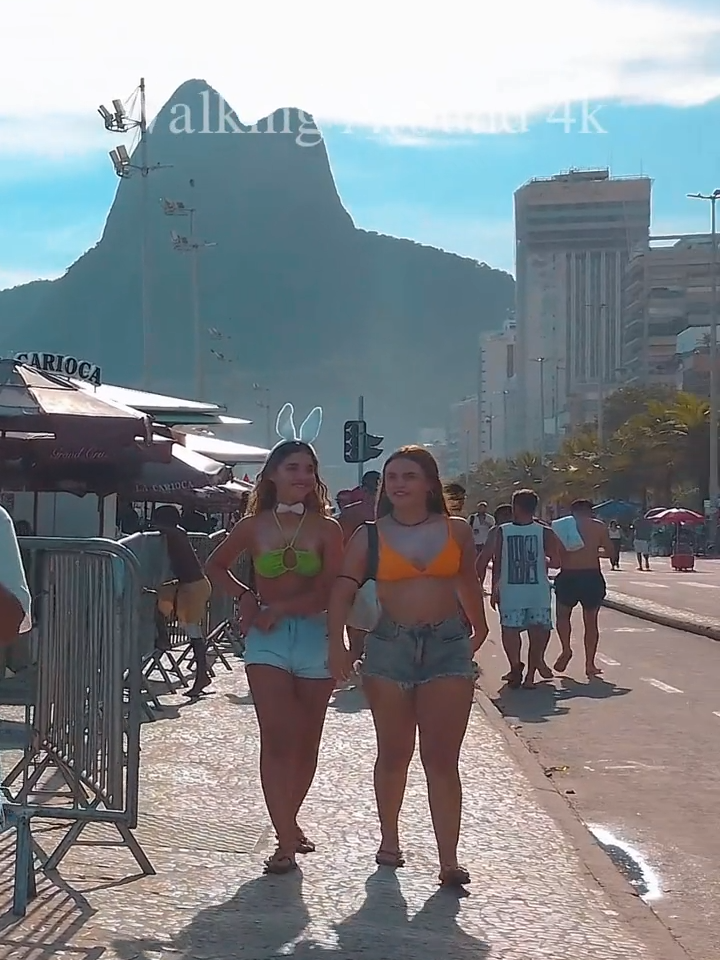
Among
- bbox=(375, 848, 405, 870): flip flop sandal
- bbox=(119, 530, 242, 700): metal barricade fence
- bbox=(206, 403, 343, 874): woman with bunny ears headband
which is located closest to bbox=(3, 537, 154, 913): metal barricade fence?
bbox=(206, 403, 343, 874): woman with bunny ears headband

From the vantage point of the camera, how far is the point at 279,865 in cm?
596

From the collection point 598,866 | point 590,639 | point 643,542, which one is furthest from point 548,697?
point 643,542

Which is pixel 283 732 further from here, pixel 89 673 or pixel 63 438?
pixel 63 438

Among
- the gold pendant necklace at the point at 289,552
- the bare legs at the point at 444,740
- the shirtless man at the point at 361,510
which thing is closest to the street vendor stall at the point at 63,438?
the shirtless man at the point at 361,510

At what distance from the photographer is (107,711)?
225 inches

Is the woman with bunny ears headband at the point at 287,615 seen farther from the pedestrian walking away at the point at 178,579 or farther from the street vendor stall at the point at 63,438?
the street vendor stall at the point at 63,438

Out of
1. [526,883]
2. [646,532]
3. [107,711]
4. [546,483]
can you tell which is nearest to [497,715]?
[526,883]

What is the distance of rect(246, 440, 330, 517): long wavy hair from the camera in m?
6.30

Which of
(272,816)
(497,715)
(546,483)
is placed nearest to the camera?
(272,816)

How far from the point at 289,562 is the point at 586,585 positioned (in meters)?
8.40

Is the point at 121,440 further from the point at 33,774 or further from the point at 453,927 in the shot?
the point at 453,927

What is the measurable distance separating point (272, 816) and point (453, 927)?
1051 millimetres

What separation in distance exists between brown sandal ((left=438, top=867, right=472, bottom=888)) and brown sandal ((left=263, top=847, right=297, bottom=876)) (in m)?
0.60

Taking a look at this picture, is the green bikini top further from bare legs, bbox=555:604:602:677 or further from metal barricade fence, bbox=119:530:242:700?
bare legs, bbox=555:604:602:677
